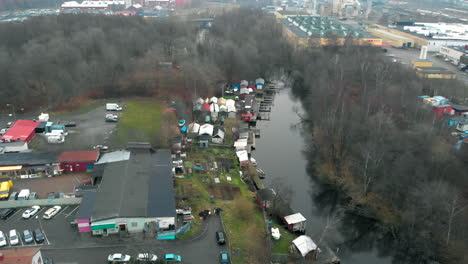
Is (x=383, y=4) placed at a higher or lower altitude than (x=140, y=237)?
higher

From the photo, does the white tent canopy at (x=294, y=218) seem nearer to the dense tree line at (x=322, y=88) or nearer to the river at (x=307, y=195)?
the river at (x=307, y=195)

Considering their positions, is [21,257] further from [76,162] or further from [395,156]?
[395,156]

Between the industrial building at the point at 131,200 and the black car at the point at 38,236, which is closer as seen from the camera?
the black car at the point at 38,236

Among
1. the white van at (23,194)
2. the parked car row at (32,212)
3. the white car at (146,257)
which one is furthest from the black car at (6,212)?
the white car at (146,257)

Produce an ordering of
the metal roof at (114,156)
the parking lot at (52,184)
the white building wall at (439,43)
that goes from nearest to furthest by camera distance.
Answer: the parking lot at (52,184) → the metal roof at (114,156) → the white building wall at (439,43)

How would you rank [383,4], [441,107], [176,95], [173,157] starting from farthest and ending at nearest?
[383,4], [176,95], [441,107], [173,157]

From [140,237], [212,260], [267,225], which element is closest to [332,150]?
[267,225]

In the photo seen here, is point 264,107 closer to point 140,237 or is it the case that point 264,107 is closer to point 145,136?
point 145,136

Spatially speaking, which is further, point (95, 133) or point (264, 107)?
point (264, 107)
